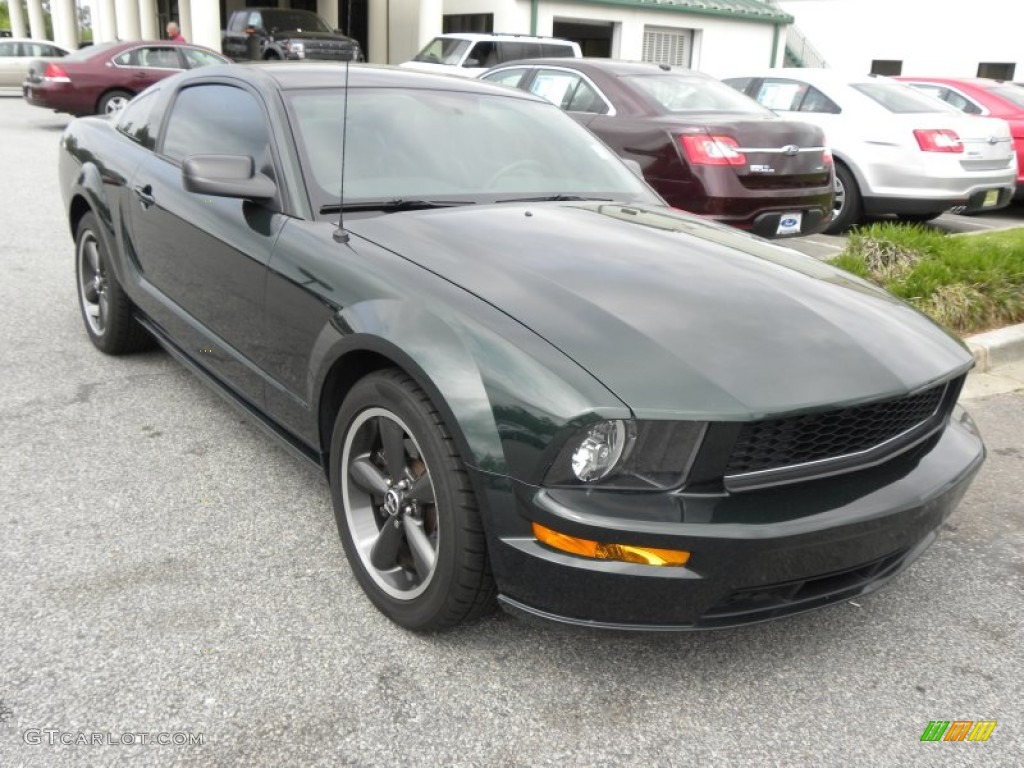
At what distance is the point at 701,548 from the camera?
2.11 meters

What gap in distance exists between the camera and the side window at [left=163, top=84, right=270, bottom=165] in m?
3.46

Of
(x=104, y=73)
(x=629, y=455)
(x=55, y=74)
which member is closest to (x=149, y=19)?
(x=104, y=73)

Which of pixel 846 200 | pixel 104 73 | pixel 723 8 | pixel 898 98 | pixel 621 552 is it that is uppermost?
pixel 723 8

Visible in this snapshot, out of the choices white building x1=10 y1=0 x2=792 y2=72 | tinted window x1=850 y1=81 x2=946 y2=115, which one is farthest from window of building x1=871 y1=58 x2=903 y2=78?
tinted window x1=850 y1=81 x2=946 y2=115

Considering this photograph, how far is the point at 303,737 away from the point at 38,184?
970cm

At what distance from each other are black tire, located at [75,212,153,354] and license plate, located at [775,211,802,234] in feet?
13.9

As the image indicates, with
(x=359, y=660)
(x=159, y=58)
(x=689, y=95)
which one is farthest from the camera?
(x=159, y=58)

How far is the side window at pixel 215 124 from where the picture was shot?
346 centimetres

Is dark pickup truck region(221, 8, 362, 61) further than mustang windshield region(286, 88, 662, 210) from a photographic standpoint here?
Yes

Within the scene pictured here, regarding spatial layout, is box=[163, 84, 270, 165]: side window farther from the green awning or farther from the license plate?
the green awning

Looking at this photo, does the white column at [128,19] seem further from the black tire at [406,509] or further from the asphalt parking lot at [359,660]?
the black tire at [406,509]

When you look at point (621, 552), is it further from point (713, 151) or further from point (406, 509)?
point (713, 151)

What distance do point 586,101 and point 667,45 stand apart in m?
17.6

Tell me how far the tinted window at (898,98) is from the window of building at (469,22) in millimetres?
14288
